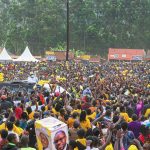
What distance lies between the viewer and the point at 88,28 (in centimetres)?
8150

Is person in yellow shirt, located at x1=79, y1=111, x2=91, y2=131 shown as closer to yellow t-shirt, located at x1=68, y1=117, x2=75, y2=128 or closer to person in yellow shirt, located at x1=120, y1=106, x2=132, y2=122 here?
yellow t-shirt, located at x1=68, y1=117, x2=75, y2=128

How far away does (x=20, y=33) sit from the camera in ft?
273

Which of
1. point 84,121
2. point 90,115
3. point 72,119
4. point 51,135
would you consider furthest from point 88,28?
point 51,135

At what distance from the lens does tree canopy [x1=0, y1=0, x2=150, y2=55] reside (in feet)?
271

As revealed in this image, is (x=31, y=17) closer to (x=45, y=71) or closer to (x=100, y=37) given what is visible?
(x=100, y=37)

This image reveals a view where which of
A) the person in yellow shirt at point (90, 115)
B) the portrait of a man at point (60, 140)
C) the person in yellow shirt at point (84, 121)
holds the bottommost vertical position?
the person in yellow shirt at point (90, 115)

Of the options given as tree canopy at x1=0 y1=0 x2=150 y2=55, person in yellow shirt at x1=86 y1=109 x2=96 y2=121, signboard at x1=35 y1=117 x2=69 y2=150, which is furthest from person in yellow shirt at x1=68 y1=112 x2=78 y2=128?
tree canopy at x1=0 y1=0 x2=150 y2=55

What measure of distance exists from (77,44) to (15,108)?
72488 mm

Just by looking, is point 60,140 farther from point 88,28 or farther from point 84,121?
point 88,28

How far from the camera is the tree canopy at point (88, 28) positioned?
271 feet

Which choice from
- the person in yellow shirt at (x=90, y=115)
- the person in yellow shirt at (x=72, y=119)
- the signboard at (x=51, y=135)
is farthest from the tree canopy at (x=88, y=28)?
the signboard at (x=51, y=135)

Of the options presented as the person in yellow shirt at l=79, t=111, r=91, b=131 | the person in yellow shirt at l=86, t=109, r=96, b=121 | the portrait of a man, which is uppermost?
the portrait of a man

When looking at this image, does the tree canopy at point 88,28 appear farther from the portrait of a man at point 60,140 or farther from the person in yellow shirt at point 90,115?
the portrait of a man at point 60,140

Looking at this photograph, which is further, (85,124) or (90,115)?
(90,115)
